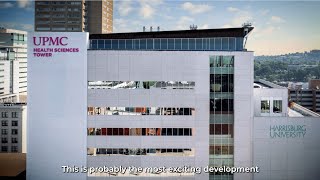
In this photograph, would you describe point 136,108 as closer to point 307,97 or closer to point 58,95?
point 58,95

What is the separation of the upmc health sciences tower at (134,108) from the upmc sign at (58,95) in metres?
0.11

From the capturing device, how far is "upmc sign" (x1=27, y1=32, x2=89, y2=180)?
4516 cm

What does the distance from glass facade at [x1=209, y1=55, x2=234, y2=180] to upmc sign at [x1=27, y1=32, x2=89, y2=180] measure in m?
14.8

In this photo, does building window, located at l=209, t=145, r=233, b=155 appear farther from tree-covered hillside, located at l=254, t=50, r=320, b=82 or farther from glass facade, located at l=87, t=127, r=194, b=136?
tree-covered hillside, located at l=254, t=50, r=320, b=82

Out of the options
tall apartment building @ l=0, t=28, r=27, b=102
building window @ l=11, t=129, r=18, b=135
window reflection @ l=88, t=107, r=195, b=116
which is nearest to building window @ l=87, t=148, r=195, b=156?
window reflection @ l=88, t=107, r=195, b=116

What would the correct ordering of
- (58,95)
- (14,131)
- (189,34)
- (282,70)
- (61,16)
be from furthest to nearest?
(282,70)
(61,16)
(14,131)
(189,34)
(58,95)

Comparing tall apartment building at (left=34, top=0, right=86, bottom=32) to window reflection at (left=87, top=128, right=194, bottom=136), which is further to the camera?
tall apartment building at (left=34, top=0, right=86, bottom=32)

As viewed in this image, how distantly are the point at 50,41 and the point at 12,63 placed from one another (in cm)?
8306

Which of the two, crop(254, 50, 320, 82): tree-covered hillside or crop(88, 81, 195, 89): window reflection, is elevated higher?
crop(254, 50, 320, 82): tree-covered hillside

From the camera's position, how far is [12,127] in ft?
268

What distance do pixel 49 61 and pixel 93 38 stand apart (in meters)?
7.94

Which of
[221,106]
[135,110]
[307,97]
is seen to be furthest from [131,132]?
[307,97]

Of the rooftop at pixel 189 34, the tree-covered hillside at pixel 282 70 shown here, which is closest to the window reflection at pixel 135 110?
the rooftop at pixel 189 34

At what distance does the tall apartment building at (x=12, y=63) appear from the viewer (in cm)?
11649
